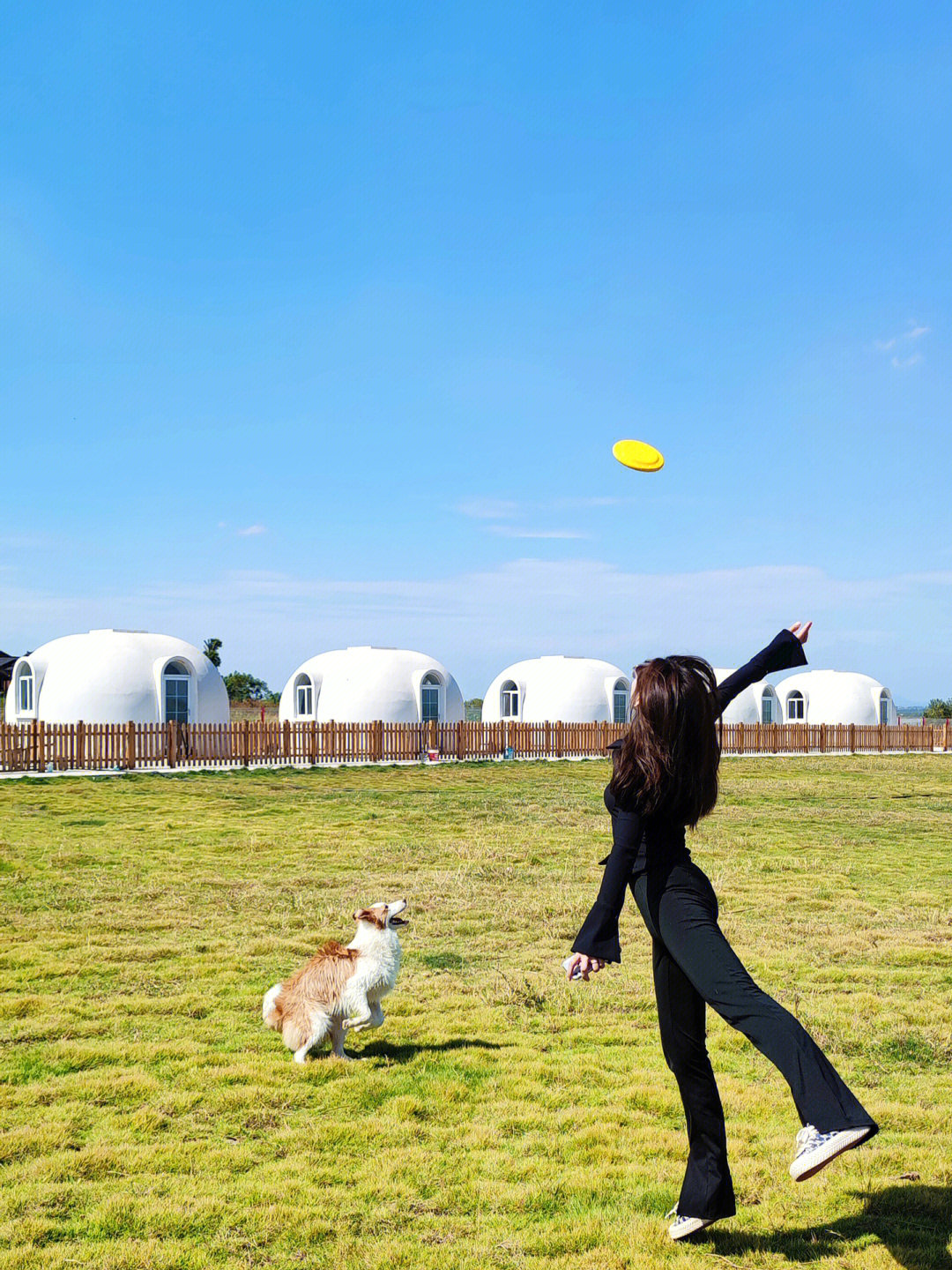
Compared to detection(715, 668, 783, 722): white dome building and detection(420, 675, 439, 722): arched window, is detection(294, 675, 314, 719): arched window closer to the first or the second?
detection(420, 675, 439, 722): arched window

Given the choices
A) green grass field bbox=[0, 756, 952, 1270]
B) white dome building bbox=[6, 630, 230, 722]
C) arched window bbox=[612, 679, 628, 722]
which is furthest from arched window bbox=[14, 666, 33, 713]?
green grass field bbox=[0, 756, 952, 1270]

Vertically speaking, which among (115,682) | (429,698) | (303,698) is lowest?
(429,698)

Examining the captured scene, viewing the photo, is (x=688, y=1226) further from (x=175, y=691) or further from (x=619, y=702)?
(x=619, y=702)

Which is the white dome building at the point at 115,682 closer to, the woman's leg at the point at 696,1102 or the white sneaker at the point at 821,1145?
the woman's leg at the point at 696,1102

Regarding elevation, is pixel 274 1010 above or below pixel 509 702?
below

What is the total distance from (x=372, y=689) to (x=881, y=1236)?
2915 cm

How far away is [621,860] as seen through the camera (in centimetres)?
320

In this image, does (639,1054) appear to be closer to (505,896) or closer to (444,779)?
(505,896)

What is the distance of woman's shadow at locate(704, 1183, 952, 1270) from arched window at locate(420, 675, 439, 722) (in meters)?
29.2

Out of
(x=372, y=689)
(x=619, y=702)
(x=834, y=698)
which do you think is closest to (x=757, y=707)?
(x=834, y=698)

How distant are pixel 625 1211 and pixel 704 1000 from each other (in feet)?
2.79

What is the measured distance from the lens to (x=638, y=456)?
25.8 ft

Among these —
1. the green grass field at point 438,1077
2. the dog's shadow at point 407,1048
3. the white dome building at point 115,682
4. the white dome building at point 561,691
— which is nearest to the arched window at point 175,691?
the white dome building at point 115,682

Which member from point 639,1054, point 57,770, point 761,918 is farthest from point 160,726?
point 639,1054
